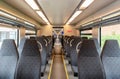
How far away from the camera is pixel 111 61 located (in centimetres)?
362

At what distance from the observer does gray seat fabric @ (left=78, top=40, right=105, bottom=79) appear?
347cm

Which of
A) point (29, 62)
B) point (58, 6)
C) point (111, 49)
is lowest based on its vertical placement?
point (29, 62)

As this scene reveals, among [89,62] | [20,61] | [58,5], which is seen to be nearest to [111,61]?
[89,62]

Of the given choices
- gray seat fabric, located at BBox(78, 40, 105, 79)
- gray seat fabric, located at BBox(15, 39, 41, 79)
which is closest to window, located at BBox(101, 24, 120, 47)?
gray seat fabric, located at BBox(78, 40, 105, 79)

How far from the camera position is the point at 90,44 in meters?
3.45

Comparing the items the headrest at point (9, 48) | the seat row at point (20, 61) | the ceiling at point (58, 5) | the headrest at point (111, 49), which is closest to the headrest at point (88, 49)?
the headrest at point (111, 49)

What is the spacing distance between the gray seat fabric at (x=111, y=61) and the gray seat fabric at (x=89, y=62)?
0.58 ft

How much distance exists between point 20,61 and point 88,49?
4.66 feet

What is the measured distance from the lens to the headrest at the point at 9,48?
356 centimetres

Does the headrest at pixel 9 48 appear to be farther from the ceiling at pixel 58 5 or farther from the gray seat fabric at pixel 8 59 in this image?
the ceiling at pixel 58 5

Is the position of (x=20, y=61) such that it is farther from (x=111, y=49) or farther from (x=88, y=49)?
(x=111, y=49)

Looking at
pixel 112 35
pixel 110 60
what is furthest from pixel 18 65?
pixel 112 35

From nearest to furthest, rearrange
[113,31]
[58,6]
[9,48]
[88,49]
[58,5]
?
[88,49], [9,48], [113,31], [58,5], [58,6]

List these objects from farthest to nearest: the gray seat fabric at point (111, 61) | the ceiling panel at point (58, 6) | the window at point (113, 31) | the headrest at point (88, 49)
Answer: the ceiling panel at point (58, 6) < the window at point (113, 31) < the gray seat fabric at point (111, 61) < the headrest at point (88, 49)
